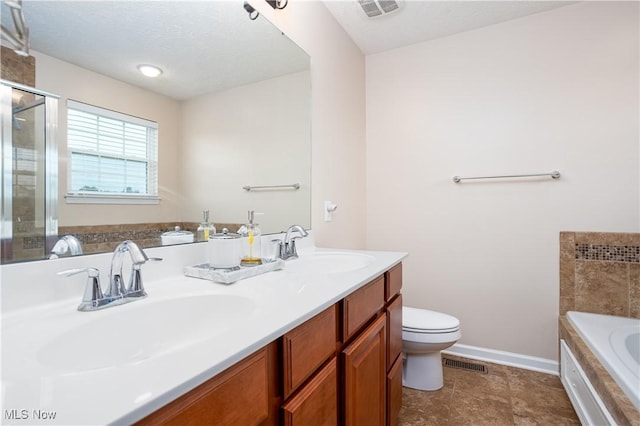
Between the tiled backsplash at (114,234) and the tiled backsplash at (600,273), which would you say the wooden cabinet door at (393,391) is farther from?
the tiled backsplash at (600,273)

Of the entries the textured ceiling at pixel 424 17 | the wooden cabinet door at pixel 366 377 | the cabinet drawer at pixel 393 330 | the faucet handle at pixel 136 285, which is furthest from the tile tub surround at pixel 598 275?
the faucet handle at pixel 136 285

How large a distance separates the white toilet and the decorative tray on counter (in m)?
1.06

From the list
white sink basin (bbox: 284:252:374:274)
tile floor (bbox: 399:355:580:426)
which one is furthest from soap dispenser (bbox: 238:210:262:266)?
tile floor (bbox: 399:355:580:426)

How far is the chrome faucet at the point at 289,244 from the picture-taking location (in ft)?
4.80

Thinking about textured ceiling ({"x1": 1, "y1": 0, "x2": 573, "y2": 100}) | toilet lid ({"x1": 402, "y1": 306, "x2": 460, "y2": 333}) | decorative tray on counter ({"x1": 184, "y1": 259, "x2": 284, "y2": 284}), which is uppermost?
textured ceiling ({"x1": 1, "y1": 0, "x2": 573, "y2": 100})

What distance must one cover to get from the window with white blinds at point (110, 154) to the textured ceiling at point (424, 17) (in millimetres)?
1588

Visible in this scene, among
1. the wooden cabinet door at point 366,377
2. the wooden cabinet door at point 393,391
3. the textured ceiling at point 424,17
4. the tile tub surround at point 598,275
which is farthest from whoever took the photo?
the textured ceiling at point 424,17

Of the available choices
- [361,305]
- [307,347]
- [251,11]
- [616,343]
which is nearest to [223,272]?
[307,347]

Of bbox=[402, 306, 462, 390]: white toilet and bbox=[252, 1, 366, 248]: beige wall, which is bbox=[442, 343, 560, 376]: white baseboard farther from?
bbox=[252, 1, 366, 248]: beige wall

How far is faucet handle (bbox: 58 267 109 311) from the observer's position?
2.32 feet

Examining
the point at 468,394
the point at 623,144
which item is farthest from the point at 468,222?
the point at 468,394

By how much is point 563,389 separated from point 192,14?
2688mm

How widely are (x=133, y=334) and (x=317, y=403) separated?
472 millimetres

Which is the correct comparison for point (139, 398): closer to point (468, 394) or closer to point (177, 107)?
point (177, 107)
